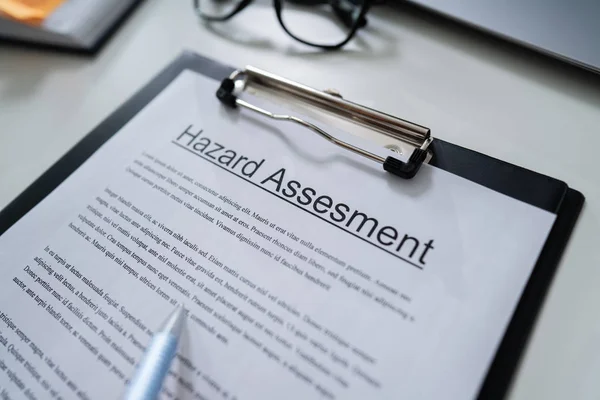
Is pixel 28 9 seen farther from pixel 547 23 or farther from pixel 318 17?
pixel 547 23

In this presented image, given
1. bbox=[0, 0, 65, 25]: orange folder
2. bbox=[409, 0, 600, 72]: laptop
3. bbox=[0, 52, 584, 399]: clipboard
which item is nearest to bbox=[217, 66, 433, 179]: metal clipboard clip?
bbox=[0, 52, 584, 399]: clipboard

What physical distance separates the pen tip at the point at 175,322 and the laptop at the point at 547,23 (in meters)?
0.38

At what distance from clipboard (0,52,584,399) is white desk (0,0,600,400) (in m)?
0.01

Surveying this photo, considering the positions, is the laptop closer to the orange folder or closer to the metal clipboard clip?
the metal clipboard clip

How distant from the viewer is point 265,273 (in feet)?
1.01

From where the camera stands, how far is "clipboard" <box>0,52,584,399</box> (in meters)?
0.27

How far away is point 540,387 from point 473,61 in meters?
0.31

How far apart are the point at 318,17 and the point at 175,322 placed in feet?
1.25

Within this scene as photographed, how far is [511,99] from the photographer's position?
0.40 m

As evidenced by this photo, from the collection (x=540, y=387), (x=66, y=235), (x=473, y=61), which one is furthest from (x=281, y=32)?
(x=540, y=387)

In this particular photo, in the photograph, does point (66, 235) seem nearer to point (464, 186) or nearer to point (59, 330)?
point (59, 330)

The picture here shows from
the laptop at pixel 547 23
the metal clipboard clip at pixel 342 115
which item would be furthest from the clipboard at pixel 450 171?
the laptop at pixel 547 23

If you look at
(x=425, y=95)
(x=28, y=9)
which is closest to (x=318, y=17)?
(x=425, y=95)

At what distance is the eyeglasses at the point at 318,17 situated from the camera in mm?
478
